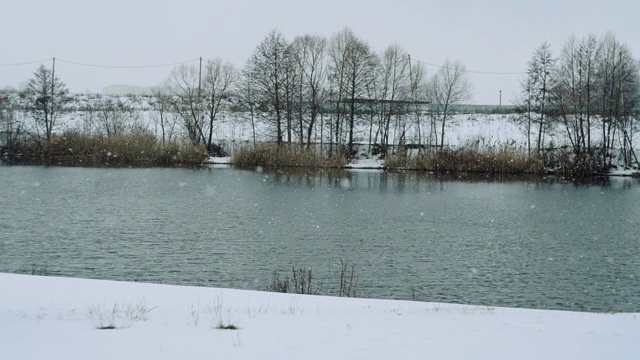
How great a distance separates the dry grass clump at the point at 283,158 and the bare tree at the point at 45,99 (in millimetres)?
19169

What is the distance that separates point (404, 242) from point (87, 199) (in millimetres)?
16376

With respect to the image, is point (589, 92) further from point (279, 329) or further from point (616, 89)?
point (279, 329)

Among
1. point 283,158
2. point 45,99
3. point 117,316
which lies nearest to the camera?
point 117,316

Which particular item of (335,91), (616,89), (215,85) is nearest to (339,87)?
(335,91)

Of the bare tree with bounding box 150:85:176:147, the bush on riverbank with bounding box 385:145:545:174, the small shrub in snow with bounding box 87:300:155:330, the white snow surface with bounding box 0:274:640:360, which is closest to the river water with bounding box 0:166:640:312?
the white snow surface with bounding box 0:274:640:360

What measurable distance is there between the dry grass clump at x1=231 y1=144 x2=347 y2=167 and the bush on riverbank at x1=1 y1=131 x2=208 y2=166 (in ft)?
14.5

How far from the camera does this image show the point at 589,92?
52.7 metres

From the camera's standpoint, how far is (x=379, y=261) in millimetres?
17609

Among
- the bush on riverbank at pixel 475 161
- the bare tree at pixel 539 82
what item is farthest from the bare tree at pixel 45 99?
the bare tree at pixel 539 82

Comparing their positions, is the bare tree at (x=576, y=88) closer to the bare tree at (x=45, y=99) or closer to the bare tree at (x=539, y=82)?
the bare tree at (x=539, y=82)

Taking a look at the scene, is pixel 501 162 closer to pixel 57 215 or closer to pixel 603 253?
pixel 603 253

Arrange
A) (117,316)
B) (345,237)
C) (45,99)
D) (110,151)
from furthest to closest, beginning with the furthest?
(45,99) < (110,151) < (345,237) < (117,316)

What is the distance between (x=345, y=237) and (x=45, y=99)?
48.1 m

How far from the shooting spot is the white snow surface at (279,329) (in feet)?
22.0
